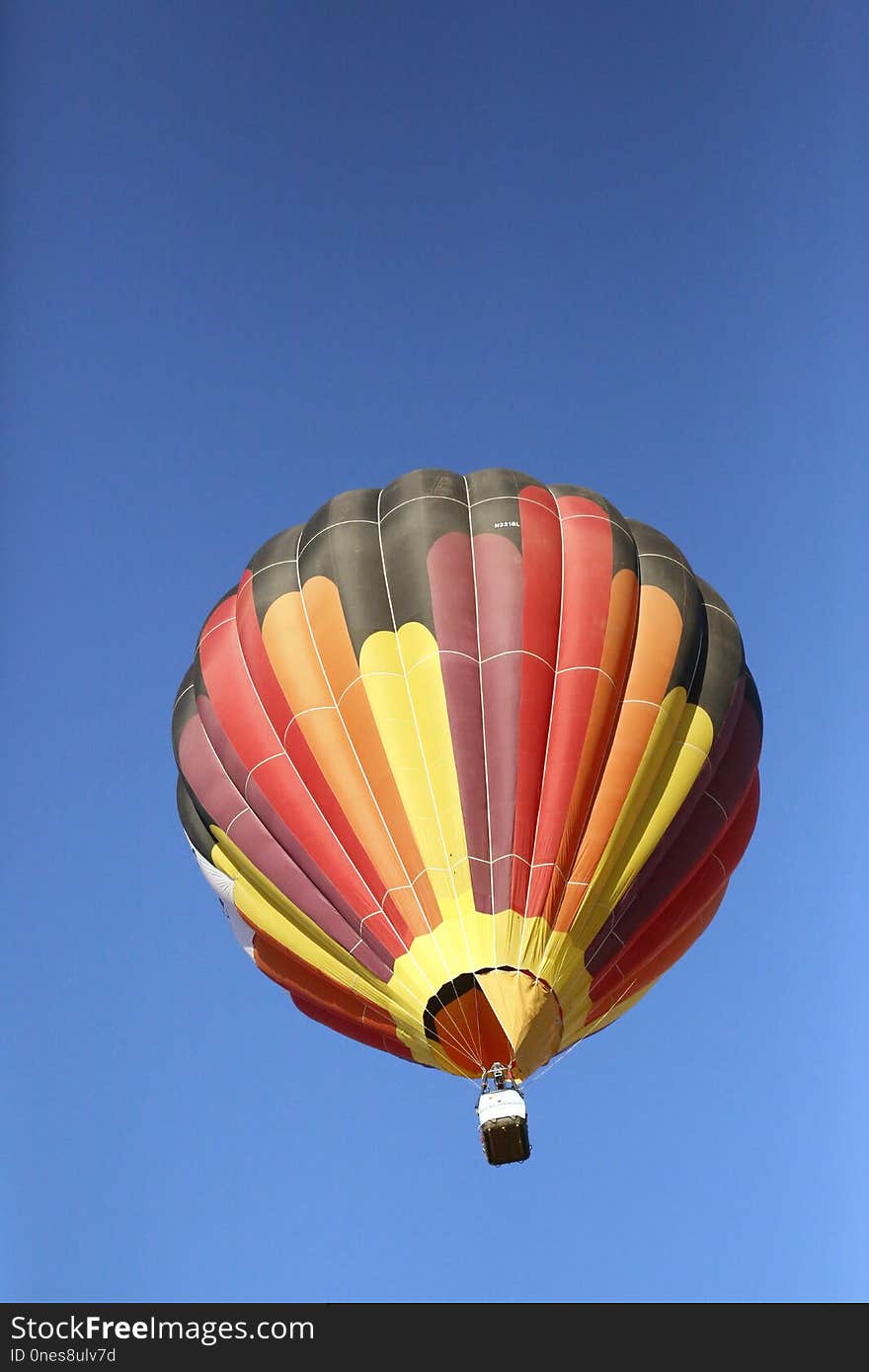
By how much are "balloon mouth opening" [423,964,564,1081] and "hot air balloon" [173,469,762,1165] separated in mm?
22

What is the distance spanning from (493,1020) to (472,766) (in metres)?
2.10

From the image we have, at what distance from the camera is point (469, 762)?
17.6 meters

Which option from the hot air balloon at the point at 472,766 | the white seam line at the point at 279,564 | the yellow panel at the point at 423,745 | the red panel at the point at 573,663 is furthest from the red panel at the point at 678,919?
the white seam line at the point at 279,564

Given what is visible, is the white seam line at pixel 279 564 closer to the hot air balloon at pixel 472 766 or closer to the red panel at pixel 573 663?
the hot air balloon at pixel 472 766

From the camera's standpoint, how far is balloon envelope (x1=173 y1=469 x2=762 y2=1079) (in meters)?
17.2

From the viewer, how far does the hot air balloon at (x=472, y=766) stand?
17.2 m

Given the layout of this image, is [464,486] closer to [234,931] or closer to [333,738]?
[333,738]

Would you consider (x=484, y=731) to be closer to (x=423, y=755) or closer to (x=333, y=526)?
(x=423, y=755)

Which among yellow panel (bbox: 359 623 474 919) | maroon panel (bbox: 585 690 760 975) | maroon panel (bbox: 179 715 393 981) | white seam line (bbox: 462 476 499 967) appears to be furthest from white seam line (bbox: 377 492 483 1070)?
maroon panel (bbox: 585 690 760 975)

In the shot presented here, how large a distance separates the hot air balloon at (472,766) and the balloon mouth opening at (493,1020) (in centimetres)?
2

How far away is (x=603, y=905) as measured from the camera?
1767 cm

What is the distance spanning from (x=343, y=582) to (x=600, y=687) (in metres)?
2.49

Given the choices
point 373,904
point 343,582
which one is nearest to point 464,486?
point 343,582

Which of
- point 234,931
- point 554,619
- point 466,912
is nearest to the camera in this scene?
point 466,912
